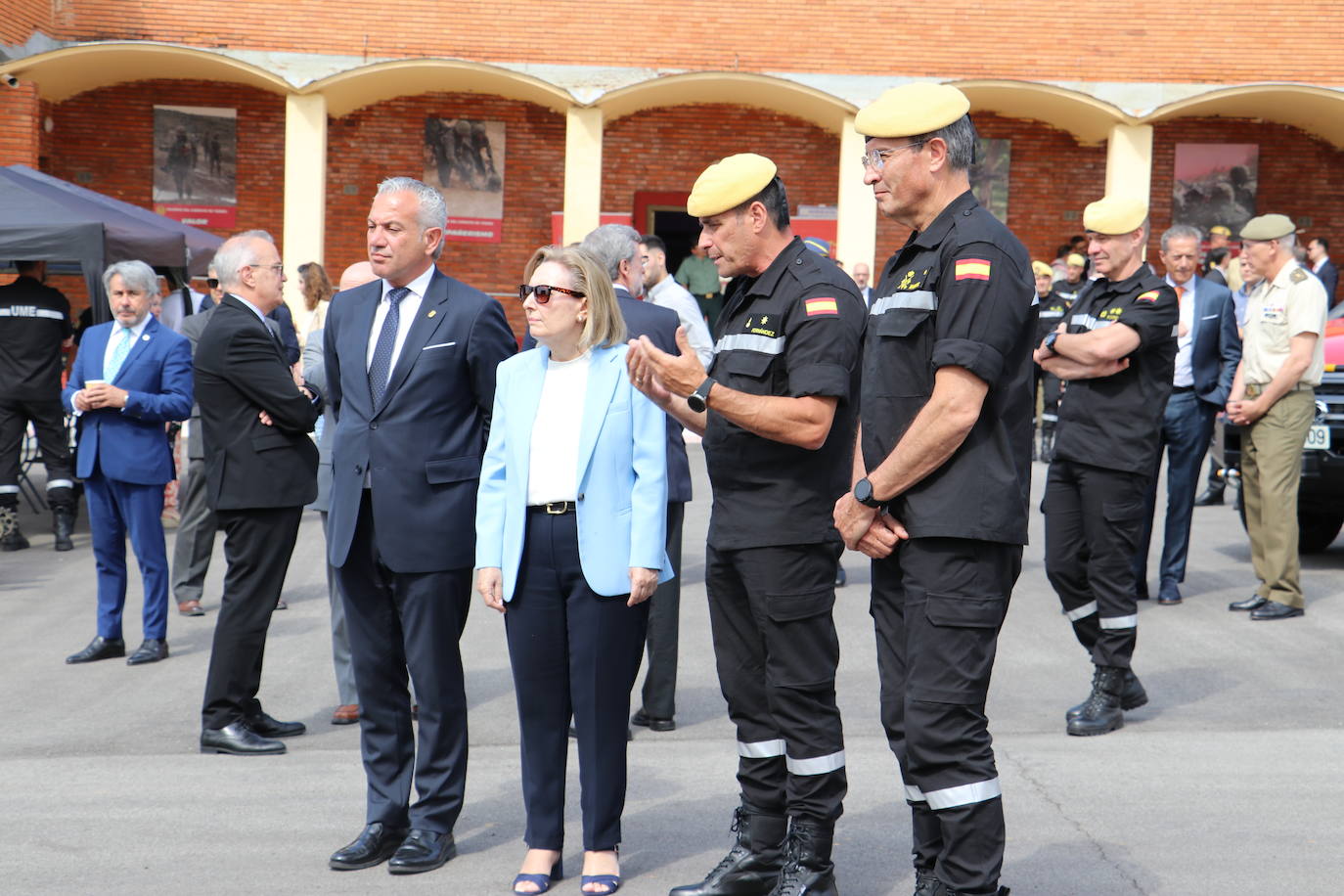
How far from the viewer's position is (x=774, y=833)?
432 centimetres

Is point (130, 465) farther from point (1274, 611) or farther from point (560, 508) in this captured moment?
point (1274, 611)

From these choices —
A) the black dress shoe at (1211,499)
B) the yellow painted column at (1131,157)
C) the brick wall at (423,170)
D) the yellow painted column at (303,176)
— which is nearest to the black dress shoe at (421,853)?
the black dress shoe at (1211,499)

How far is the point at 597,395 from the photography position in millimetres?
4457

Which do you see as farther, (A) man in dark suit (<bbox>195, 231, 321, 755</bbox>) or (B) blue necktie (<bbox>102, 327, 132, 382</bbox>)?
(B) blue necktie (<bbox>102, 327, 132, 382</bbox>)

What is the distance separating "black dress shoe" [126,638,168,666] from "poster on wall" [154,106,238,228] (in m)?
A: 18.2

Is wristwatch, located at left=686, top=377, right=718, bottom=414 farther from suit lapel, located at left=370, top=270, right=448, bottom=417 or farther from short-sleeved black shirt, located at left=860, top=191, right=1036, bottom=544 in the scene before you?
suit lapel, located at left=370, top=270, right=448, bottom=417

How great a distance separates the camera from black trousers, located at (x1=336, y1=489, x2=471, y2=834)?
4.73 meters

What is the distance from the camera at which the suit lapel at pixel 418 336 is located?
482 centimetres

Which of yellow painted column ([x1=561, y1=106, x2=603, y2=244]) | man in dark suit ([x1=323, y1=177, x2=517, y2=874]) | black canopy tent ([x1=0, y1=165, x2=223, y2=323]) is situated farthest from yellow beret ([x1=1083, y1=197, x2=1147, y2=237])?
yellow painted column ([x1=561, y1=106, x2=603, y2=244])

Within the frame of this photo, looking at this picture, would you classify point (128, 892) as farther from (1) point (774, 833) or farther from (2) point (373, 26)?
(2) point (373, 26)

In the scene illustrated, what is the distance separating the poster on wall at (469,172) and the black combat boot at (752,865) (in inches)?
836

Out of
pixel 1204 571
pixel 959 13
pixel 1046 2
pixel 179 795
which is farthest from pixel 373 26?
pixel 179 795

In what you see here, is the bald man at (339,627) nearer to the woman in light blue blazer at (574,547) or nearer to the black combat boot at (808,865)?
the woman in light blue blazer at (574,547)

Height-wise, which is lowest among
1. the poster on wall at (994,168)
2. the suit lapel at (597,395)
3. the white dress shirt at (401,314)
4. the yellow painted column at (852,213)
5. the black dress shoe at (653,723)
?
the black dress shoe at (653,723)
